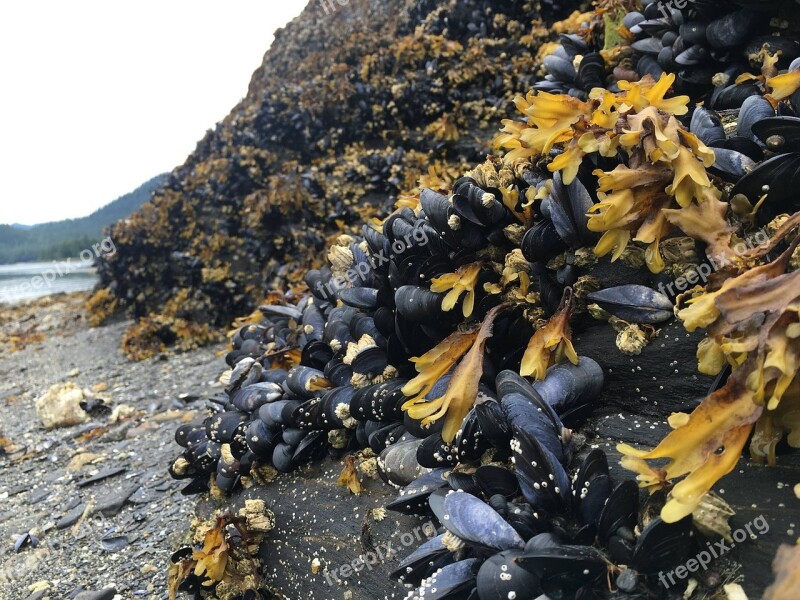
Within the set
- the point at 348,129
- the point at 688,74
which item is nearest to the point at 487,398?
the point at 688,74

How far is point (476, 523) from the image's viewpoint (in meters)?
1.59

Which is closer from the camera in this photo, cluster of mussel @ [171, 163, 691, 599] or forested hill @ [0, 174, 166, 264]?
cluster of mussel @ [171, 163, 691, 599]

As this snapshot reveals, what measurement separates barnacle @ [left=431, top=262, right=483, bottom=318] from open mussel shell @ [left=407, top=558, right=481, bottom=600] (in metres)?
0.96

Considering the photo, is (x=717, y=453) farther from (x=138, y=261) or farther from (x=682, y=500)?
(x=138, y=261)

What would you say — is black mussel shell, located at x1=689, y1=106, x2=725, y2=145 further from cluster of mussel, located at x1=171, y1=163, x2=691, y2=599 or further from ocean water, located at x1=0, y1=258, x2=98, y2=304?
ocean water, located at x1=0, y1=258, x2=98, y2=304

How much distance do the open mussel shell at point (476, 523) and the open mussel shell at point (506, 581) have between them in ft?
0.21

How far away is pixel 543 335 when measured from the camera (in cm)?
199

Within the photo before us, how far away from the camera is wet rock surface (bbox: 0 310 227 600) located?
9.59 ft

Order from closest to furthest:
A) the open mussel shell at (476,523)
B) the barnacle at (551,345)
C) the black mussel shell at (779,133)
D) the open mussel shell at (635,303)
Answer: the open mussel shell at (476,523), the black mussel shell at (779,133), the open mussel shell at (635,303), the barnacle at (551,345)

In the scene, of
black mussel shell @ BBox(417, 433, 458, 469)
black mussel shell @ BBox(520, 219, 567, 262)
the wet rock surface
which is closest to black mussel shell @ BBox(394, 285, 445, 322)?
black mussel shell @ BBox(520, 219, 567, 262)

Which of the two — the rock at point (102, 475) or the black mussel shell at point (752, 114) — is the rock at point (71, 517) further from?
the black mussel shell at point (752, 114)

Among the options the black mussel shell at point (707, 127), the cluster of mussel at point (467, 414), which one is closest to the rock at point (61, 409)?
the cluster of mussel at point (467, 414)

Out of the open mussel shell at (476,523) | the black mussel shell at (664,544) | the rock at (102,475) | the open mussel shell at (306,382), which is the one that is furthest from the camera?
the rock at (102,475)

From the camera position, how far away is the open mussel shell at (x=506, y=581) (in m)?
1.42
